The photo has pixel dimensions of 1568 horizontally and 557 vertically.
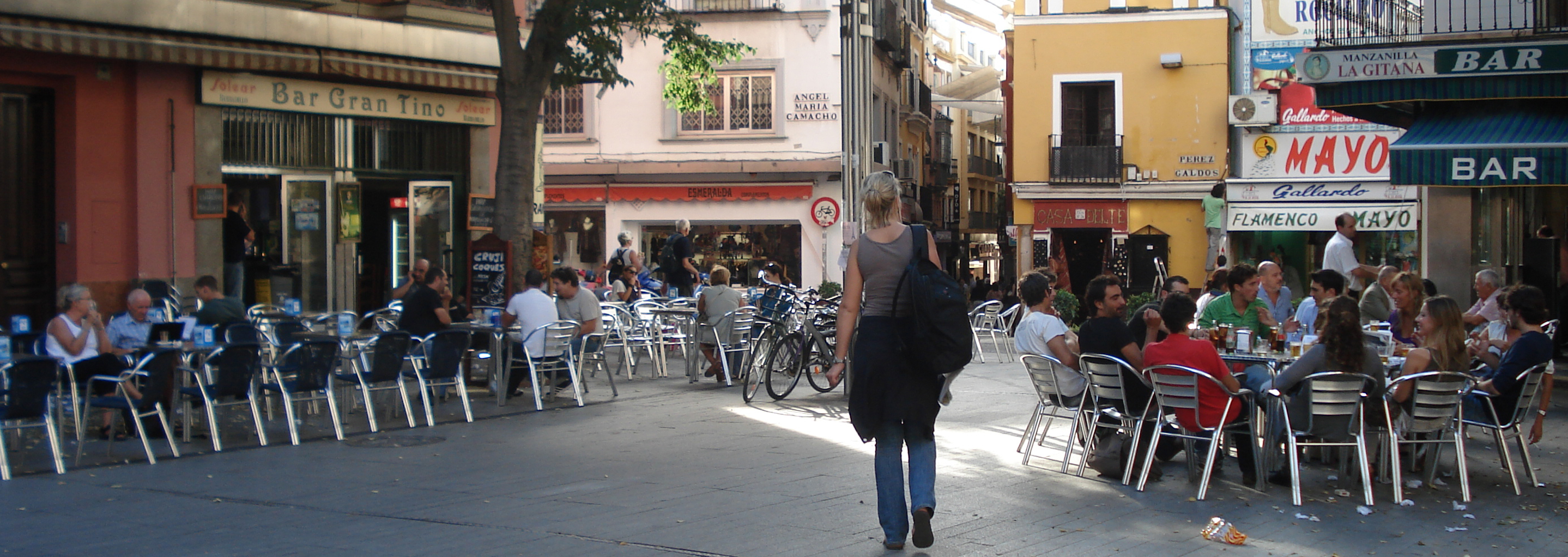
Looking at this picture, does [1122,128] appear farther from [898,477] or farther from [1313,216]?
[898,477]

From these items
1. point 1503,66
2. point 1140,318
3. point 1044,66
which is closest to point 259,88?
point 1140,318

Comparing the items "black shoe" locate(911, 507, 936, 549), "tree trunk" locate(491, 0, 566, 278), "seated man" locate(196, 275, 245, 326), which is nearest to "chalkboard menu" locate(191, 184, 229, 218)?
"tree trunk" locate(491, 0, 566, 278)

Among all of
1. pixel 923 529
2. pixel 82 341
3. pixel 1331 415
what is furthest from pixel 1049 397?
pixel 82 341

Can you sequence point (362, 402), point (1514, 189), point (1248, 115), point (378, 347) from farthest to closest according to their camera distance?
1. point (1248, 115)
2. point (1514, 189)
3. point (362, 402)
4. point (378, 347)

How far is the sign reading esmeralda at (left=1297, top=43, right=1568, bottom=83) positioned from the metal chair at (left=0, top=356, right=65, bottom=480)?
11.6 metres

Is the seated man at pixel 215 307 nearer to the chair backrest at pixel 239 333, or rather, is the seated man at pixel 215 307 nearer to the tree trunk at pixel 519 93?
the chair backrest at pixel 239 333

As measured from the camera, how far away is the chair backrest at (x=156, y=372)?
8.23 metres

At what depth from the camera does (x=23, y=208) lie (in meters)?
13.0

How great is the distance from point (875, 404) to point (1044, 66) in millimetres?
23112

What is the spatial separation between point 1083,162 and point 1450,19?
1379cm

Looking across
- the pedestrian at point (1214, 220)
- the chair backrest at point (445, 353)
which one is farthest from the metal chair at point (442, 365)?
the pedestrian at point (1214, 220)

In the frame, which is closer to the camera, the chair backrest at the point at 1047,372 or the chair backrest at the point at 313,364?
the chair backrest at the point at 1047,372

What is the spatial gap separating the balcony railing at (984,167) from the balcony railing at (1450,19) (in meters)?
37.2

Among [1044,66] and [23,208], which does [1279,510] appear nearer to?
[23,208]
